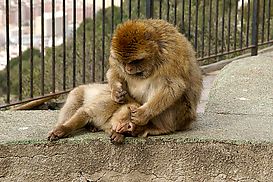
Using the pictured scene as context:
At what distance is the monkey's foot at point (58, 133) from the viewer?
3.99 meters

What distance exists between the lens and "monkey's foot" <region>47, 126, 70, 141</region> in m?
3.99

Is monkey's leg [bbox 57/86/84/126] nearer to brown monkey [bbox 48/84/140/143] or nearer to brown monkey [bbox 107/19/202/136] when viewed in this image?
brown monkey [bbox 48/84/140/143]

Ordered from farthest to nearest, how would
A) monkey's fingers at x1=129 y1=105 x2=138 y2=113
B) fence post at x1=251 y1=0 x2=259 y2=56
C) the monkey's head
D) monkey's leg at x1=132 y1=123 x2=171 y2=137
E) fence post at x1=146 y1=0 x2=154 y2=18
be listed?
fence post at x1=251 y1=0 x2=259 y2=56 < fence post at x1=146 y1=0 x2=154 y2=18 < monkey's leg at x1=132 y1=123 x2=171 y2=137 < monkey's fingers at x1=129 y1=105 x2=138 y2=113 < the monkey's head

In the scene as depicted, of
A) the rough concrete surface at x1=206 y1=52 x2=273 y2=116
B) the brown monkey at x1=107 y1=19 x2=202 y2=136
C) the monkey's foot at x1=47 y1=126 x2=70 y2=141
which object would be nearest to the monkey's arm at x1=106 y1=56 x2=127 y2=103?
the brown monkey at x1=107 y1=19 x2=202 y2=136

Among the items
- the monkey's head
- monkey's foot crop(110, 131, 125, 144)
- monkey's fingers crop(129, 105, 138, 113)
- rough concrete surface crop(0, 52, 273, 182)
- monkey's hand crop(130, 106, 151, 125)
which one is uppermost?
the monkey's head

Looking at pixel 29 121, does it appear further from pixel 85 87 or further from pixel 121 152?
pixel 121 152

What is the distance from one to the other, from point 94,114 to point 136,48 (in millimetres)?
530

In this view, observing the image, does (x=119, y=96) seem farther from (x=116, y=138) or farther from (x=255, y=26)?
(x=255, y=26)

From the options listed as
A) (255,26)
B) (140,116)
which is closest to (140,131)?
(140,116)

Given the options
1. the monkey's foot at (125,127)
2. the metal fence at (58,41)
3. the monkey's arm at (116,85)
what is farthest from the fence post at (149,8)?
the monkey's foot at (125,127)

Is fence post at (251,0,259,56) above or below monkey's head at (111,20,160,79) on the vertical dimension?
below

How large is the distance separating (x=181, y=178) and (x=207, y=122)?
531 mm

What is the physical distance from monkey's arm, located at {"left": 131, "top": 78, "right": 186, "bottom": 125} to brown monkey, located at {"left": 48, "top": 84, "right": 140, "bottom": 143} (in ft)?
0.29

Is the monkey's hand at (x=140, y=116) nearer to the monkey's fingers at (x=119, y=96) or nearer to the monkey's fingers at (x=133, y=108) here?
the monkey's fingers at (x=133, y=108)
